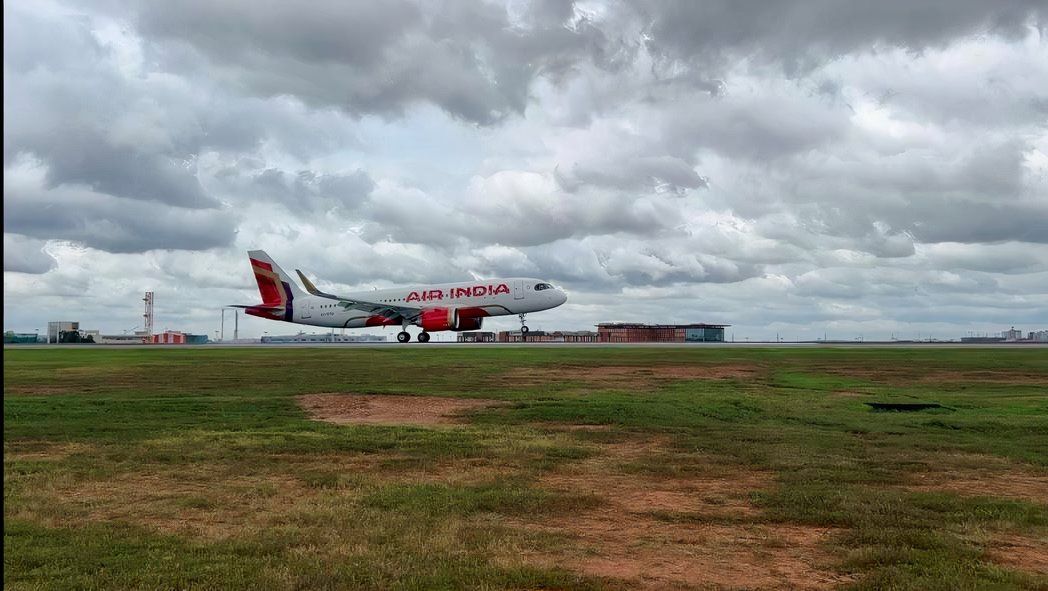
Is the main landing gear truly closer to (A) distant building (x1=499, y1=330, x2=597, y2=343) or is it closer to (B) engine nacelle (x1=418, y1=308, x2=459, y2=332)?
(B) engine nacelle (x1=418, y1=308, x2=459, y2=332)

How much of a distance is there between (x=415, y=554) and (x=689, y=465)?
239 inches

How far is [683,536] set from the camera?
27.2 feet

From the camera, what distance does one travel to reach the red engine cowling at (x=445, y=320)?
65062 millimetres

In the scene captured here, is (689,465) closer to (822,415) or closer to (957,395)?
(822,415)

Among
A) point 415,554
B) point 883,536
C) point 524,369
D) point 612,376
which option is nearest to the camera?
point 415,554

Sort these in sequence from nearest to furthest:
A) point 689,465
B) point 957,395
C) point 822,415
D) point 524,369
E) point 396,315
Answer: point 689,465 < point 822,415 < point 957,395 < point 524,369 < point 396,315

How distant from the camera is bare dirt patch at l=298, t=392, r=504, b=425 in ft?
58.2

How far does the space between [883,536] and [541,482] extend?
447 centimetres

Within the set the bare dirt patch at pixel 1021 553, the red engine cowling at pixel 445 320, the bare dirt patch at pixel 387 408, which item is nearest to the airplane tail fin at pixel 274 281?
the red engine cowling at pixel 445 320

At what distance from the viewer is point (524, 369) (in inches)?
1364

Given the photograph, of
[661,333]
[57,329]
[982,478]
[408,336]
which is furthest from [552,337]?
[982,478]

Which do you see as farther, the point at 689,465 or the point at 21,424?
the point at 21,424

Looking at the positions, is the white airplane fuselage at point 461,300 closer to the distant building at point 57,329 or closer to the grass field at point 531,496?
the grass field at point 531,496

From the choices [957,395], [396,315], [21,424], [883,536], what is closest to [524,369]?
[957,395]
